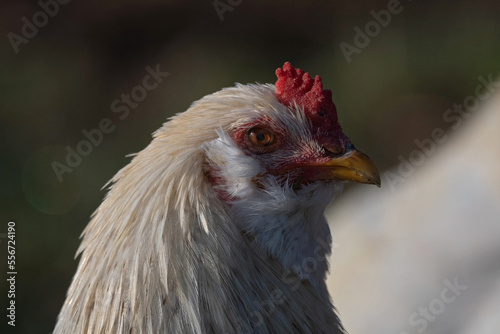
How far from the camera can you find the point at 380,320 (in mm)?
3820

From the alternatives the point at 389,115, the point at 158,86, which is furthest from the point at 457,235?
the point at 158,86

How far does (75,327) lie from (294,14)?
253 inches

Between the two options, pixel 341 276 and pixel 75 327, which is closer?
pixel 75 327

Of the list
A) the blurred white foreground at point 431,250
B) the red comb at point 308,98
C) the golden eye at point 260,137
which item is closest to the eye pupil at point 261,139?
the golden eye at point 260,137

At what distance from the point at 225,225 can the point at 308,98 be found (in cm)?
63

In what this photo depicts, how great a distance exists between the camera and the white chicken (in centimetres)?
204

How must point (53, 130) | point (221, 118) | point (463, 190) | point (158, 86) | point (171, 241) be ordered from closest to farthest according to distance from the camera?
point (171, 241)
point (221, 118)
point (463, 190)
point (53, 130)
point (158, 86)

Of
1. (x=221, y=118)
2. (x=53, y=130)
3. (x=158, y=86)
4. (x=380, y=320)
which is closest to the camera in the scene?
(x=221, y=118)

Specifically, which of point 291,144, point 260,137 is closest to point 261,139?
point 260,137

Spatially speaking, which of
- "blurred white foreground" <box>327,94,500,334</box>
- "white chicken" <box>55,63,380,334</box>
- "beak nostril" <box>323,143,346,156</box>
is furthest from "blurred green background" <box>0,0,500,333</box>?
"beak nostril" <box>323,143,346,156</box>

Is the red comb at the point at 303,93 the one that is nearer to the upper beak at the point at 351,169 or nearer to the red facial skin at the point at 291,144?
the red facial skin at the point at 291,144

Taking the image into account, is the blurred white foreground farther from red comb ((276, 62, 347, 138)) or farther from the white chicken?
red comb ((276, 62, 347, 138))

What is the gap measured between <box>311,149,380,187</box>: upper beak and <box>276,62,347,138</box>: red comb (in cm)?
15

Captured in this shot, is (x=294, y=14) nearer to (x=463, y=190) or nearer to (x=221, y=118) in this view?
(x=463, y=190)
